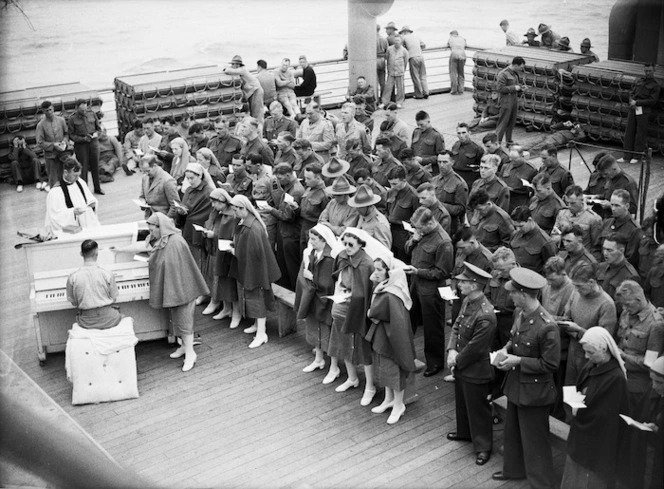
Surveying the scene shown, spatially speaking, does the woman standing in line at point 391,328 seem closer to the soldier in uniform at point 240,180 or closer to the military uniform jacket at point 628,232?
the military uniform jacket at point 628,232

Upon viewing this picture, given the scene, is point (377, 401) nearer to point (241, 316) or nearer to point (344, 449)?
point (344, 449)

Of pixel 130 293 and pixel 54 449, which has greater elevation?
pixel 54 449

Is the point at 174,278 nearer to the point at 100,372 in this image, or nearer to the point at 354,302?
the point at 100,372

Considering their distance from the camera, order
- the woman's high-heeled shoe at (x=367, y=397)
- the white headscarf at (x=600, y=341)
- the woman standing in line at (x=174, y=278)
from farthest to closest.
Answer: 1. the woman standing in line at (x=174, y=278)
2. the woman's high-heeled shoe at (x=367, y=397)
3. the white headscarf at (x=600, y=341)

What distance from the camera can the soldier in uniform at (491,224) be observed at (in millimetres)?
8867

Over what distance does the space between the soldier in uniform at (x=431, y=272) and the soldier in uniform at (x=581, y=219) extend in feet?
4.36

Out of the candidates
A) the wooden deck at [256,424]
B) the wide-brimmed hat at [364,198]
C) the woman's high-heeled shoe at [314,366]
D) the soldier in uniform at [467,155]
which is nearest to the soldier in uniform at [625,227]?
the wooden deck at [256,424]

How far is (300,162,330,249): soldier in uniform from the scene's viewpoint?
10.1 m

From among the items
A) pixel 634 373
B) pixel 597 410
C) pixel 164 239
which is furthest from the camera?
pixel 164 239

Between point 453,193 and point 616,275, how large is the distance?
314 centimetres

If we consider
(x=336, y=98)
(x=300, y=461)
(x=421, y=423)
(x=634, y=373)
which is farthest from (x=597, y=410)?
(x=336, y=98)

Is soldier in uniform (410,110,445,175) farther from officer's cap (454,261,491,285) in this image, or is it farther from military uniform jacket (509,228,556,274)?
officer's cap (454,261,491,285)

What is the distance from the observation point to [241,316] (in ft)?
34.4

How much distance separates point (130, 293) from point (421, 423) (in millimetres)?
3664
